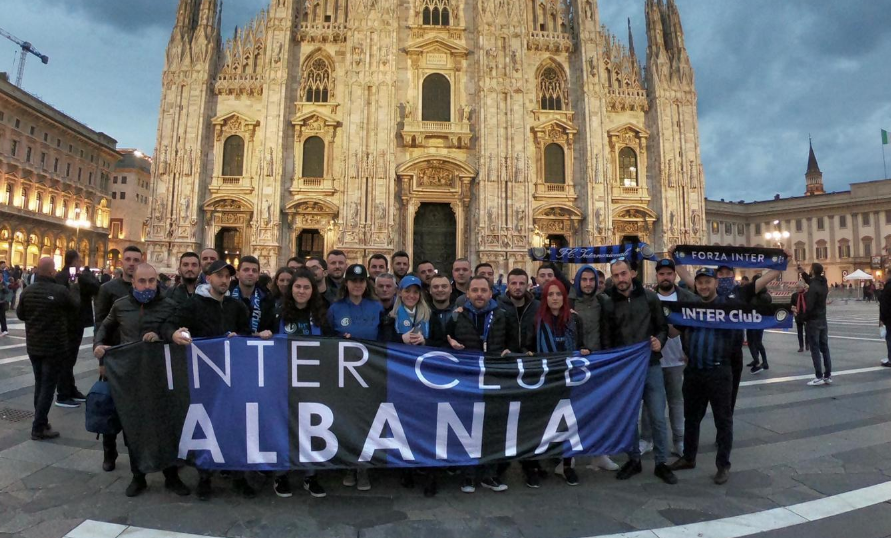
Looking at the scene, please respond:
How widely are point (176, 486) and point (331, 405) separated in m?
1.47

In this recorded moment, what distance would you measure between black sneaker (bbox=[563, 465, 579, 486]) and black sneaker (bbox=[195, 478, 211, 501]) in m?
→ 3.16

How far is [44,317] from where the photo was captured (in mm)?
5410

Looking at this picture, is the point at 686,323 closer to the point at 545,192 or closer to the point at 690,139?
the point at 545,192

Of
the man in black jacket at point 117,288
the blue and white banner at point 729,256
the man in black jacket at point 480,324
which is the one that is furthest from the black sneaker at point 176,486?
the blue and white banner at point 729,256

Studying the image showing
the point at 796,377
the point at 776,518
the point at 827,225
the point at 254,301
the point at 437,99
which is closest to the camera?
the point at 776,518

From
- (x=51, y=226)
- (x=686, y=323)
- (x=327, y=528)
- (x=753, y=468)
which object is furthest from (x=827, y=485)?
(x=51, y=226)

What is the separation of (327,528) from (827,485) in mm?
4396

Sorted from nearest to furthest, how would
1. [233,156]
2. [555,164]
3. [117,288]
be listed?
[117,288], [233,156], [555,164]

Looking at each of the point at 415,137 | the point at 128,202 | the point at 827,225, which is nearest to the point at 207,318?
the point at 415,137

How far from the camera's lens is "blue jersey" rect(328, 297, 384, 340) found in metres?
4.48

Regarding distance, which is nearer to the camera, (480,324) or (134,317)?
(134,317)

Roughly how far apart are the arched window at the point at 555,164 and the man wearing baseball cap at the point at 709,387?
22.1 m

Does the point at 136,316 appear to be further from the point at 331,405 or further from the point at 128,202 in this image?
the point at 128,202

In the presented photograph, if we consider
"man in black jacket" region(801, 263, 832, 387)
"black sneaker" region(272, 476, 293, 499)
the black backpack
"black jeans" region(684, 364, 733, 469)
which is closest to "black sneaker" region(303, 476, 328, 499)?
"black sneaker" region(272, 476, 293, 499)
